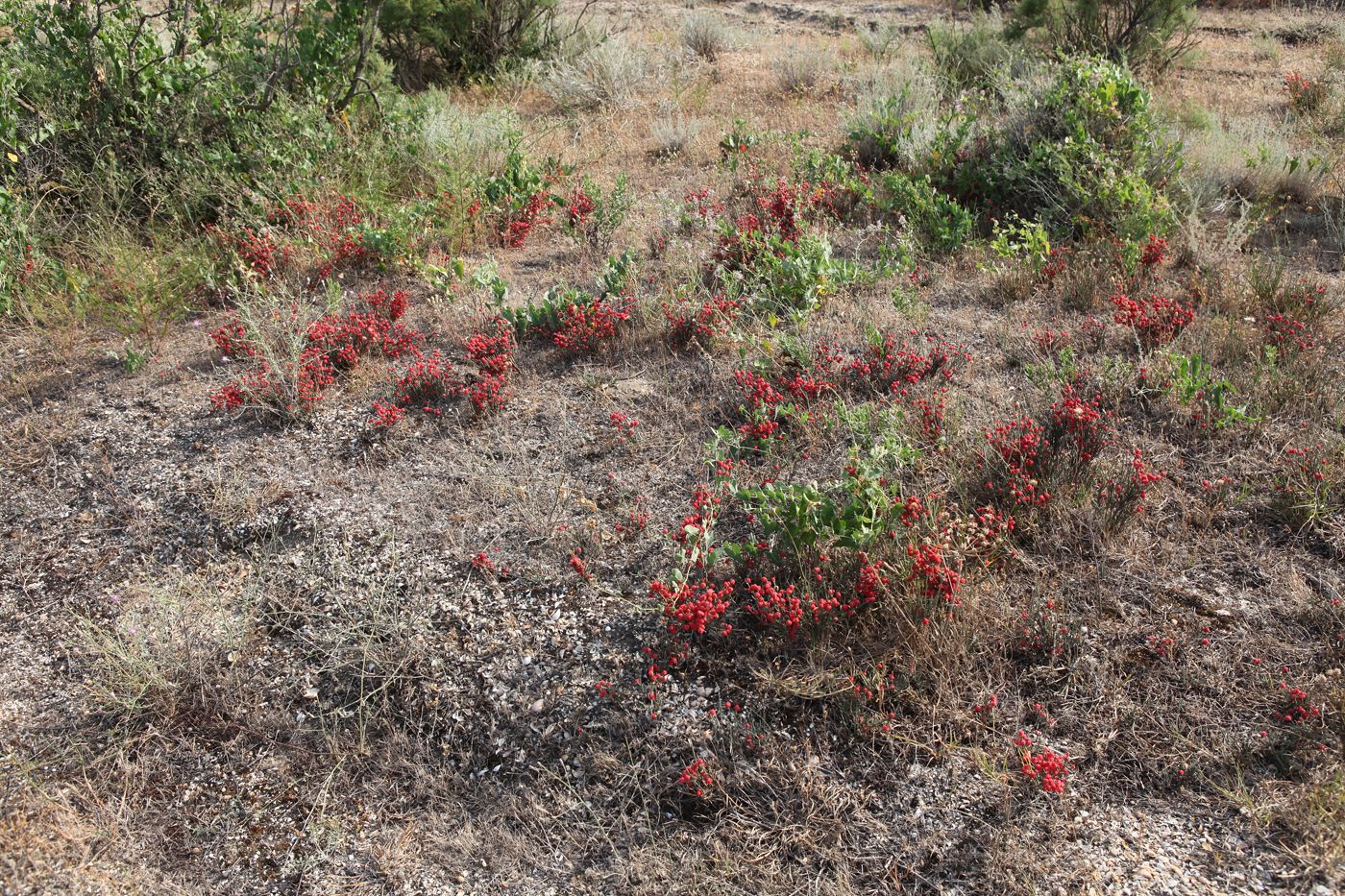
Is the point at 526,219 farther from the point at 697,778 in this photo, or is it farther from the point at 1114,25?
the point at 1114,25

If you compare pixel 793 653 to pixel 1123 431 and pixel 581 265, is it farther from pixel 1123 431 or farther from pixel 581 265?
pixel 581 265

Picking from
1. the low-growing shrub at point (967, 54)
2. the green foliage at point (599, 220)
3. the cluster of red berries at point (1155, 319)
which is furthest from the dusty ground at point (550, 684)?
the low-growing shrub at point (967, 54)

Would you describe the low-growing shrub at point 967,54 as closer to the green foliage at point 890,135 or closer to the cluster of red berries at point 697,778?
the green foliage at point 890,135

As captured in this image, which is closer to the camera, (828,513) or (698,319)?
(828,513)

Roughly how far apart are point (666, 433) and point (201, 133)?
433 cm

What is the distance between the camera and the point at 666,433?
405 cm

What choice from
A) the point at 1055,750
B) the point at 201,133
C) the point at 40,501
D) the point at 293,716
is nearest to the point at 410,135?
the point at 201,133

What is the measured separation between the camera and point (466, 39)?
363 inches

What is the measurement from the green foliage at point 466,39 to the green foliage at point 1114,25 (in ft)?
16.8

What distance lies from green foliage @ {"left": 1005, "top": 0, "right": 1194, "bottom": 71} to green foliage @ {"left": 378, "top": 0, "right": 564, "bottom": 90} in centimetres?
512

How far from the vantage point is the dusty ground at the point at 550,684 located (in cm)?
256

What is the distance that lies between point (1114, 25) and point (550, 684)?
860 cm

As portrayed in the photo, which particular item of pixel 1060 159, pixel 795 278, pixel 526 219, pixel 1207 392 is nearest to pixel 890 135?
pixel 1060 159

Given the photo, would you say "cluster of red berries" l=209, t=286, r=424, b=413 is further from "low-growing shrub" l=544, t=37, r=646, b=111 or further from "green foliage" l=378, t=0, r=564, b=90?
"green foliage" l=378, t=0, r=564, b=90
